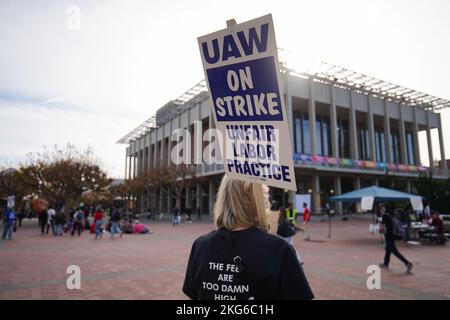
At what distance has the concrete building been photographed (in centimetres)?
3778

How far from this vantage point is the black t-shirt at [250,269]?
1735 millimetres

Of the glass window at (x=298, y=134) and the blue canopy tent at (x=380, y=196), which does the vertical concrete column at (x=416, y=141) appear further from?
the blue canopy tent at (x=380, y=196)

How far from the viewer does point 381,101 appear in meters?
45.0

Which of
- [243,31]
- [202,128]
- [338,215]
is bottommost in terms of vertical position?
[338,215]

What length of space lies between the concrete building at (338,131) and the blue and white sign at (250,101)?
33335mm

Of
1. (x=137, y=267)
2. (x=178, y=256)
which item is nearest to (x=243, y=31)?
(x=137, y=267)

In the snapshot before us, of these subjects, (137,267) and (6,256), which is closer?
(137,267)

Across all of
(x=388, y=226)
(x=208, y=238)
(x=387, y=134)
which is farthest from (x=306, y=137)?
(x=208, y=238)

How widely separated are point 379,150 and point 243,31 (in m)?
51.6

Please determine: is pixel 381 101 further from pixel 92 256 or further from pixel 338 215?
pixel 92 256

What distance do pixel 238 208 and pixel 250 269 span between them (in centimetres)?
37

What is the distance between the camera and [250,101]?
6.96 ft

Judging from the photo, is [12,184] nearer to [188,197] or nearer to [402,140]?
[188,197]
